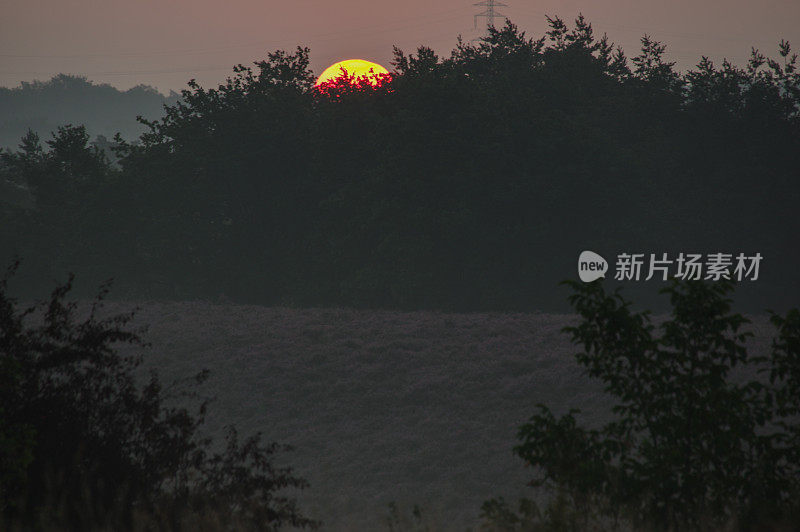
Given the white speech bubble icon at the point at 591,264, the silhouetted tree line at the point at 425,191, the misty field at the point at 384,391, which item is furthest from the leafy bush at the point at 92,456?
the white speech bubble icon at the point at 591,264

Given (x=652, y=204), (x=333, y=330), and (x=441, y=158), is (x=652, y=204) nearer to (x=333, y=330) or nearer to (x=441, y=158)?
(x=441, y=158)

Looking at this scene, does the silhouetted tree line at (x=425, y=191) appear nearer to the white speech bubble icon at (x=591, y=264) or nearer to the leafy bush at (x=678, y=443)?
the white speech bubble icon at (x=591, y=264)

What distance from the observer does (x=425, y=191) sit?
45.0 meters

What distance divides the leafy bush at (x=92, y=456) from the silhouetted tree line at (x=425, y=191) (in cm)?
3387

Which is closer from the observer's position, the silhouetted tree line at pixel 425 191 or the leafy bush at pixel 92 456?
the leafy bush at pixel 92 456

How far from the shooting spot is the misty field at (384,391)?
1577cm

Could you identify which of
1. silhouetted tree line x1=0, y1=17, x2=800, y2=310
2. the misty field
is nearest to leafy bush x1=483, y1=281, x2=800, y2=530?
the misty field

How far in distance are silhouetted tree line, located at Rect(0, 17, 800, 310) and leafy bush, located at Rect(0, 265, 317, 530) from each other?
33865 mm

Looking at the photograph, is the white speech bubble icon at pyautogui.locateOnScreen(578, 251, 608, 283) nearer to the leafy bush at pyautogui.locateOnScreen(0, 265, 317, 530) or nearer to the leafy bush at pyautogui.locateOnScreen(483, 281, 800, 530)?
the leafy bush at pyautogui.locateOnScreen(483, 281, 800, 530)

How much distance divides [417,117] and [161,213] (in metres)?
16.1

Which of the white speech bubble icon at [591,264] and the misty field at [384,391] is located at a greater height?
the white speech bubble icon at [591,264]

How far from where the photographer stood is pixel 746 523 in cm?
738

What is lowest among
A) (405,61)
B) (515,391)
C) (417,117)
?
(515,391)

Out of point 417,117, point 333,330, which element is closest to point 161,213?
point 417,117
